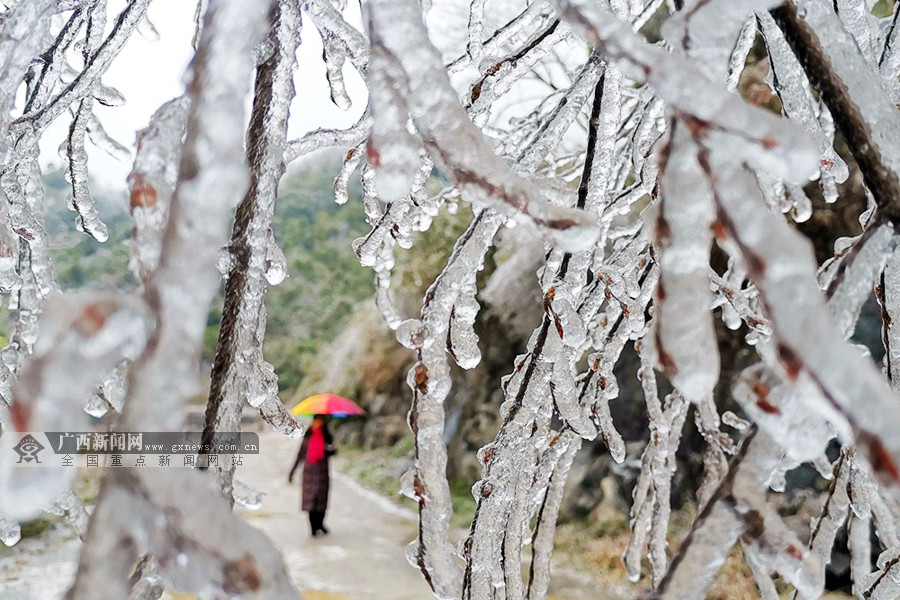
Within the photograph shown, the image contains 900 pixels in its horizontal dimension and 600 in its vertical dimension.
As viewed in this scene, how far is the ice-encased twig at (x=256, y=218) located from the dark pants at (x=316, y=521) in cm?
554

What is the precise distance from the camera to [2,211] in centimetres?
47

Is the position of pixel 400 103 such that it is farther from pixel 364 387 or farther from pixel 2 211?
pixel 364 387

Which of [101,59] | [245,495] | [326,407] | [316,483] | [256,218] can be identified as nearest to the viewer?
[256,218]

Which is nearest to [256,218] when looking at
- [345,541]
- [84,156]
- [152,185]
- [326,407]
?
[152,185]

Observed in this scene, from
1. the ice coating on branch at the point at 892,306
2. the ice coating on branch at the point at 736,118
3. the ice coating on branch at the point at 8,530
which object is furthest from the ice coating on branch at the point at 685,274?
the ice coating on branch at the point at 8,530

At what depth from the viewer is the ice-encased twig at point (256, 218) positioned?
1.59 ft

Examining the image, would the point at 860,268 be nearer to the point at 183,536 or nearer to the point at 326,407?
the point at 183,536

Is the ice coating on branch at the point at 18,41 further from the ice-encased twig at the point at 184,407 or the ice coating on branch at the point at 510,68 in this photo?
the ice coating on branch at the point at 510,68

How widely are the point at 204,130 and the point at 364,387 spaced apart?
9.27 meters

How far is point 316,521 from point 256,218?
18.7 ft

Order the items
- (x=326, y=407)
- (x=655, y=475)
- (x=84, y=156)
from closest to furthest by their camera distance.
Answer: (x=84, y=156) < (x=655, y=475) < (x=326, y=407)

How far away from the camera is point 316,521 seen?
19.1ft

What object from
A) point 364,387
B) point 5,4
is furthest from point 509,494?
point 364,387

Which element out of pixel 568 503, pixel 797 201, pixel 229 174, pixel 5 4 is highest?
pixel 5 4
